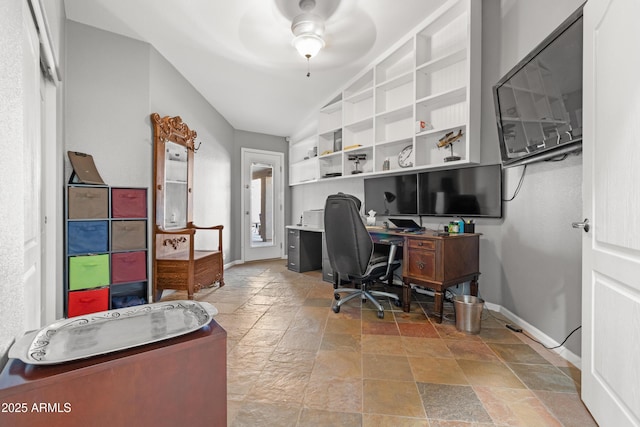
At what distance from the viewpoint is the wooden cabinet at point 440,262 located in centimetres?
246

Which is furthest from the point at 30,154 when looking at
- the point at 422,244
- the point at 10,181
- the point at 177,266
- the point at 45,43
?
the point at 422,244

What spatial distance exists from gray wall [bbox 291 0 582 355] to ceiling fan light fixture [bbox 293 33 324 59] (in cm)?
166

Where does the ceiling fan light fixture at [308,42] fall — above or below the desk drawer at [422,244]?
above

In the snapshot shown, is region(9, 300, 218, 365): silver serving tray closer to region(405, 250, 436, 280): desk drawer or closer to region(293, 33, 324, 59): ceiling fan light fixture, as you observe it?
region(405, 250, 436, 280): desk drawer

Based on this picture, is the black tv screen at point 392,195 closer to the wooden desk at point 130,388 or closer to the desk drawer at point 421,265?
the desk drawer at point 421,265

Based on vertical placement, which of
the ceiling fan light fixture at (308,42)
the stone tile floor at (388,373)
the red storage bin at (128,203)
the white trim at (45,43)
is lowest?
the stone tile floor at (388,373)

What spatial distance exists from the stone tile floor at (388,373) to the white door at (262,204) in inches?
108

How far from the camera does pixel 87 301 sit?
2.41m

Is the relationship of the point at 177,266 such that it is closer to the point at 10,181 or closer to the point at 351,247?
the point at 351,247

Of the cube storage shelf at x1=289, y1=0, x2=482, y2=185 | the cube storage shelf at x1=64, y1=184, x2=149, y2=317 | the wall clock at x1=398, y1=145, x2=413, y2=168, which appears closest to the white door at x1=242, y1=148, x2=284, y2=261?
the cube storage shelf at x1=289, y1=0, x2=482, y2=185

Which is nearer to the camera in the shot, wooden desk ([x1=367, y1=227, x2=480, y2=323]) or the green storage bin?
the green storage bin

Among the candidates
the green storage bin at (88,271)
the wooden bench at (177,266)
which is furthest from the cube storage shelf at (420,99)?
the green storage bin at (88,271)

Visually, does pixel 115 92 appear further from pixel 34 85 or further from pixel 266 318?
pixel 266 318

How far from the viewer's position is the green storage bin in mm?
2344
